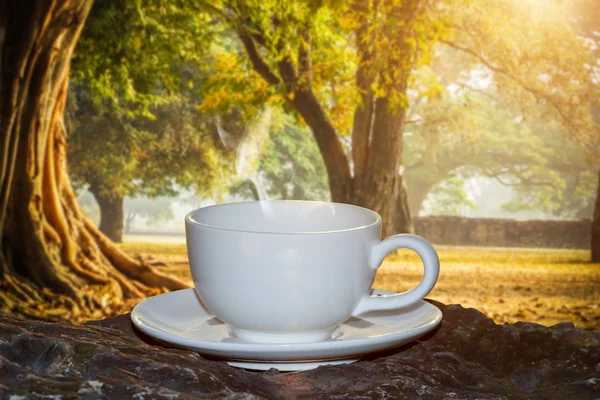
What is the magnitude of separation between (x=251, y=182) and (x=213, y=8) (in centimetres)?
77

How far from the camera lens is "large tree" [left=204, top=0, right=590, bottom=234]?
2.75 m

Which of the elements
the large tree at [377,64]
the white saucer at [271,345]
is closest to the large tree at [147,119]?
the large tree at [377,64]

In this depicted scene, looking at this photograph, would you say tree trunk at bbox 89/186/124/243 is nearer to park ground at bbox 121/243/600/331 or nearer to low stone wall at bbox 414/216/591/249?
park ground at bbox 121/243/600/331

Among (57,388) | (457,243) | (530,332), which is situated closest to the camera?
(57,388)

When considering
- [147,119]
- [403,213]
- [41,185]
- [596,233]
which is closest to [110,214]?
[147,119]

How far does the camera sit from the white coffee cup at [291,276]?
0.54 m

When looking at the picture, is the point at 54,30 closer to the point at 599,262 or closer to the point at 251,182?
the point at 251,182

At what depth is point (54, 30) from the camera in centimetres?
233

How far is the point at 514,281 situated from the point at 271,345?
2.43 m

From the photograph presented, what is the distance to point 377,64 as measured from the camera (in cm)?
277

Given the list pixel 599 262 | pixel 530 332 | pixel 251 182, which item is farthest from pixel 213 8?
pixel 530 332

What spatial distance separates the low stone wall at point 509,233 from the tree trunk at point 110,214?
1.35 metres

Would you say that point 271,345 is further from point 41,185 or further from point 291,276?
point 41,185

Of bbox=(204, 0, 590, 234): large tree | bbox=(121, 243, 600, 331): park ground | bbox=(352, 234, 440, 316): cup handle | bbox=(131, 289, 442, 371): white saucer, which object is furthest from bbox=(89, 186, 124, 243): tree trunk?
bbox=(352, 234, 440, 316): cup handle
